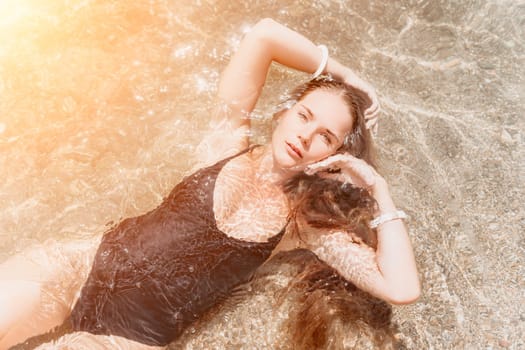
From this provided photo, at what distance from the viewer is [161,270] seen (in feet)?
7.00

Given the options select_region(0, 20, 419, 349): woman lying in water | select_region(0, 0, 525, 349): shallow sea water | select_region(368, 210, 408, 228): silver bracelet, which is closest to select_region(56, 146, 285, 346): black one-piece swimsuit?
select_region(0, 20, 419, 349): woman lying in water

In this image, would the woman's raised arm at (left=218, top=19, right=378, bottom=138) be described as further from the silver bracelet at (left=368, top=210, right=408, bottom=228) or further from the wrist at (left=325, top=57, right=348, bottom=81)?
the silver bracelet at (left=368, top=210, right=408, bottom=228)

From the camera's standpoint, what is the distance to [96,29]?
300cm

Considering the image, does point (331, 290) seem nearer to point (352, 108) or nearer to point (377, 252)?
point (377, 252)

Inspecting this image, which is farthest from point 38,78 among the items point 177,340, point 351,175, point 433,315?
point 433,315

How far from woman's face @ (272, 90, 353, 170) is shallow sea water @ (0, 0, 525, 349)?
67 cm

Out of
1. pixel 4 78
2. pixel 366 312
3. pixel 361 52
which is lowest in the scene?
pixel 366 312

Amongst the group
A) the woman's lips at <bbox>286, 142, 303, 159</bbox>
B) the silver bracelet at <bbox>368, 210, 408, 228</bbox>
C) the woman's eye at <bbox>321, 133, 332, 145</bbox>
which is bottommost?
the silver bracelet at <bbox>368, 210, 408, 228</bbox>

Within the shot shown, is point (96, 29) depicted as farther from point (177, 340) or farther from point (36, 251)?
point (177, 340)

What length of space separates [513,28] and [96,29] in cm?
251

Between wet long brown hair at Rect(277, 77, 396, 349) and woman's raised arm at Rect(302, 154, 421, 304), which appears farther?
wet long brown hair at Rect(277, 77, 396, 349)

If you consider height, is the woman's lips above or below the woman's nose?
below

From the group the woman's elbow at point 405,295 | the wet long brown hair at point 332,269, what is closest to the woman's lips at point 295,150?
the wet long brown hair at point 332,269

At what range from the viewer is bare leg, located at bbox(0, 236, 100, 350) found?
80.2 inches
